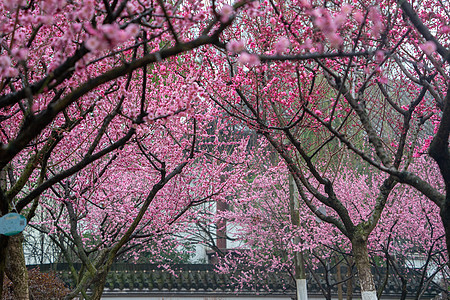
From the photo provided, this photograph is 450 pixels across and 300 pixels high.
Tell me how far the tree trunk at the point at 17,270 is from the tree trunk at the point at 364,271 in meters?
4.12

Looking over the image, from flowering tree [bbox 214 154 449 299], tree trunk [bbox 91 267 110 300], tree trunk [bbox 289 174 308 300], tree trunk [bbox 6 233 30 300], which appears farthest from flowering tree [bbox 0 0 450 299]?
flowering tree [bbox 214 154 449 299]

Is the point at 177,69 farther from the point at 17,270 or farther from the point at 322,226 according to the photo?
the point at 322,226

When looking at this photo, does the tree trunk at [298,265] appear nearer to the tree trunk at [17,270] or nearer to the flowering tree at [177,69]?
the flowering tree at [177,69]

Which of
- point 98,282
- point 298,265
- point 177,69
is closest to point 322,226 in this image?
point 298,265

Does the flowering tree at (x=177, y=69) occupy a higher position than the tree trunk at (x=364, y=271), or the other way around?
the flowering tree at (x=177, y=69)

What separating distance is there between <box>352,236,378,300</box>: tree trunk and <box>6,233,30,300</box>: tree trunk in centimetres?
412

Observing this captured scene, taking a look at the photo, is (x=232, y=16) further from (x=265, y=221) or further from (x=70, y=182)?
(x=265, y=221)

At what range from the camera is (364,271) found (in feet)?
18.6

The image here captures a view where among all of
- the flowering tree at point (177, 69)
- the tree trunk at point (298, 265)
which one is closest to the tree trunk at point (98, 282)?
the flowering tree at point (177, 69)

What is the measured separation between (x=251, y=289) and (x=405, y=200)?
6.21 meters

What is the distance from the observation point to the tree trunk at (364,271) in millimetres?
5613

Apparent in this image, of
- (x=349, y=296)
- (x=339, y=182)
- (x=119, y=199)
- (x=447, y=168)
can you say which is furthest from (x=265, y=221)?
(x=447, y=168)

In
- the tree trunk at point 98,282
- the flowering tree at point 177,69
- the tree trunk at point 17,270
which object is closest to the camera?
the flowering tree at point 177,69

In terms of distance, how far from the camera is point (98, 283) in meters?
6.49
